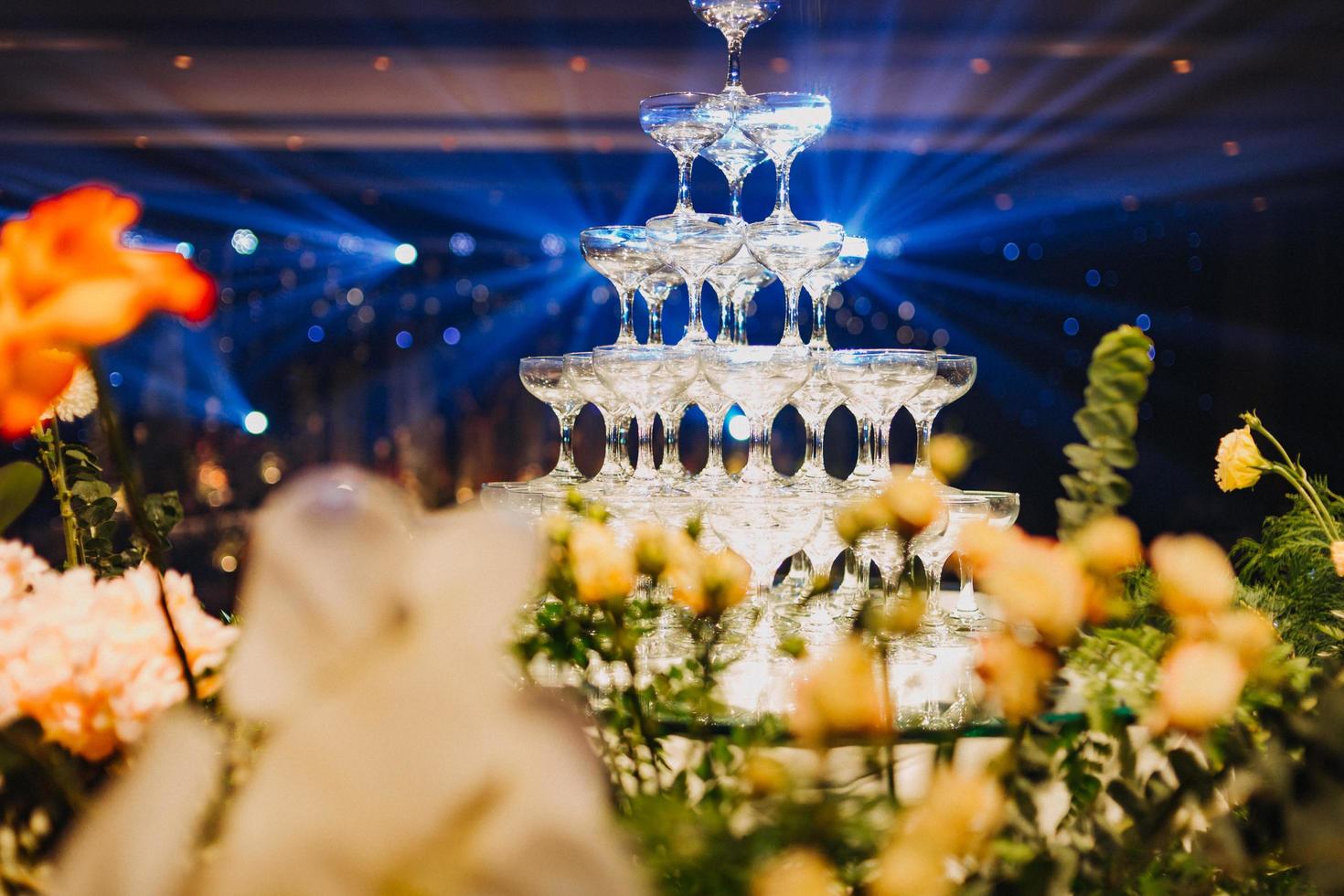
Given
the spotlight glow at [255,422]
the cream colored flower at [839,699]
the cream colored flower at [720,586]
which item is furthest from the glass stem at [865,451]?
the spotlight glow at [255,422]

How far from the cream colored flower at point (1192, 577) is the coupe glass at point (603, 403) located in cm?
89

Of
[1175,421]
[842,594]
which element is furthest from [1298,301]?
[842,594]

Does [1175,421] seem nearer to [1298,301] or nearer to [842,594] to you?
[1298,301]

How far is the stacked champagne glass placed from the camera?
3.59ft

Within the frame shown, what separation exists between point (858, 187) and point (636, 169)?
906 mm

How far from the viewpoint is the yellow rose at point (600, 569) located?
39cm

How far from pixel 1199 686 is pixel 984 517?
0.90 meters

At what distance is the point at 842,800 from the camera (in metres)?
0.29

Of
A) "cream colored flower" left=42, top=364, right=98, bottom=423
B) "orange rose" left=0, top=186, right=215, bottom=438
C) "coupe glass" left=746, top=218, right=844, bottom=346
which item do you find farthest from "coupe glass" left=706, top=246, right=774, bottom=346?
"orange rose" left=0, top=186, right=215, bottom=438

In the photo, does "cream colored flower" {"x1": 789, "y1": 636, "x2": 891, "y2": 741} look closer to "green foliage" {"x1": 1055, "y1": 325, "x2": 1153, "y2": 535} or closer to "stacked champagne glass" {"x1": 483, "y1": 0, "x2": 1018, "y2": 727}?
"green foliage" {"x1": 1055, "y1": 325, "x2": 1153, "y2": 535}

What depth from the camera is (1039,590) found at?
0.29m

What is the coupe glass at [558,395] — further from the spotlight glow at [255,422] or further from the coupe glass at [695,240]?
the spotlight glow at [255,422]

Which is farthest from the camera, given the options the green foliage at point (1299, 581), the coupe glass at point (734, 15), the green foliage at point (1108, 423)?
the coupe glass at point (734, 15)

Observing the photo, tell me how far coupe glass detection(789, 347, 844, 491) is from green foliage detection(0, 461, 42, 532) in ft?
2.99
